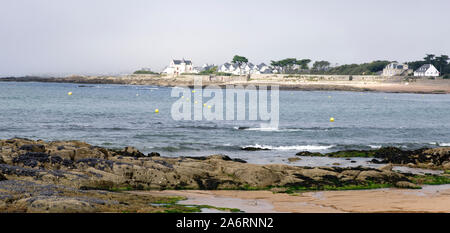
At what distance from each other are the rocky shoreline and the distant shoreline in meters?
93.5

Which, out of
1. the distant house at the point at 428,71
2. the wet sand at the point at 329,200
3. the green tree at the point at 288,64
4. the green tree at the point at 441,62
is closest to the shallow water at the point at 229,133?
the wet sand at the point at 329,200

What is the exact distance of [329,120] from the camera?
134 ft

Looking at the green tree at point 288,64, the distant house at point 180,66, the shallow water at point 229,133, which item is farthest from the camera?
the distant house at point 180,66

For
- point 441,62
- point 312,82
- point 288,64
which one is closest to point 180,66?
point 288,64

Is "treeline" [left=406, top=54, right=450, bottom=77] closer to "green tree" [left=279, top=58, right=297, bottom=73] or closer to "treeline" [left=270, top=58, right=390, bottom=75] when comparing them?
"treeline" [left=270, top=58, right=390, bottom=75]

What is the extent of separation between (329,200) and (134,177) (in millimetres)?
5404

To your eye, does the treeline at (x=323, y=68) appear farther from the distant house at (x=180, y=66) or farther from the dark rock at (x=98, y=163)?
the dark rock at (x=98, y=163)

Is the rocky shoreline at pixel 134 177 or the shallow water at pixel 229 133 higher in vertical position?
the rocky shoreline at pixel 134 177

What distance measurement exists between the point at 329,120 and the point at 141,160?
28125mm

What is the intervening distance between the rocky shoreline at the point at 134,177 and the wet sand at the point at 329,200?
567 mm

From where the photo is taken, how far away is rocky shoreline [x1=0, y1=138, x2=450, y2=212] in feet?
36.3

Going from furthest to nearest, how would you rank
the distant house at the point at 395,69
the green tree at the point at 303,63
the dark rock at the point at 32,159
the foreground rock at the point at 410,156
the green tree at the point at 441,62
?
the green tree at the point at 303,63, the distant house at the point at 395,69, the green tree at the point at 441,62, the foreground rock at the point at 410,156, the dark rock at the point at 32,159

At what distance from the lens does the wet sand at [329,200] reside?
11086mm

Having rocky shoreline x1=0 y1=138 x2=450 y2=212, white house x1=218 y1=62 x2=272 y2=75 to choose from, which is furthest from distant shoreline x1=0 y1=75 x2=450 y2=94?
rocky shoreline x1=0 y1=138 x2=450 y2=212
